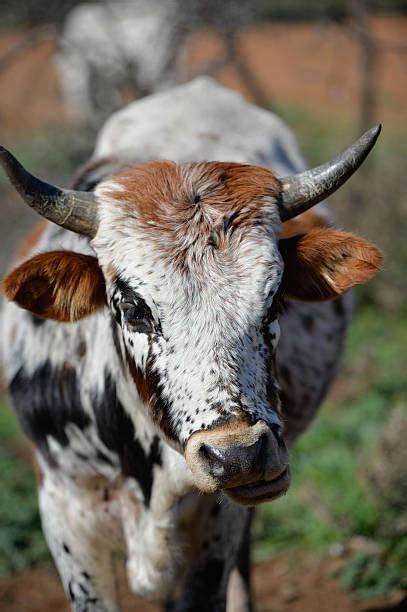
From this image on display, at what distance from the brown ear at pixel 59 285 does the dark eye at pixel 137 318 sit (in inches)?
9.5

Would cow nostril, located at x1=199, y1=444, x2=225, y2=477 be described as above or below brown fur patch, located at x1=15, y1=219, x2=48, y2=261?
above

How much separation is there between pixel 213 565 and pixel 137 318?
50.5 inches

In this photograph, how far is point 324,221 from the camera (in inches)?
191

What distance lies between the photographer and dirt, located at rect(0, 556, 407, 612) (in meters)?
5.00

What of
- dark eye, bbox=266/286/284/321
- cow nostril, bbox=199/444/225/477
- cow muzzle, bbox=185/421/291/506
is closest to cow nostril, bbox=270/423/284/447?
cow muzzle, bbox=185/421/291/506

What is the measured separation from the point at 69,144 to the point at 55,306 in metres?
7.33

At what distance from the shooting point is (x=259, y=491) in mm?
2992

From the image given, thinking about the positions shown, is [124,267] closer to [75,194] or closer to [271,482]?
[75,194]

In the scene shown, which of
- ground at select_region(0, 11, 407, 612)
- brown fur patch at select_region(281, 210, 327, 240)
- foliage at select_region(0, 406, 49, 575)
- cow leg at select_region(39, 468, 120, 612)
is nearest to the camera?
cow leg at select_region(39, 468, 120, 612)

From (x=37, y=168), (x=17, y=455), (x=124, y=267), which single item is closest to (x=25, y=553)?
(x=17, y=455)

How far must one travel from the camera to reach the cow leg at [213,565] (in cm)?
396

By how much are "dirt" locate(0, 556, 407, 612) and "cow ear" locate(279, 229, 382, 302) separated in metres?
2.08

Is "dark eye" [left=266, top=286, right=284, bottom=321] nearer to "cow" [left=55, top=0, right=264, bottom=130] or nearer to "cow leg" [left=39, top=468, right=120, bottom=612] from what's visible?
"cow leg" [left=39, top=468, right=120, bottom=612]

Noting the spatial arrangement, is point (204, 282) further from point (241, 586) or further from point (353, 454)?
point (353, 454)
